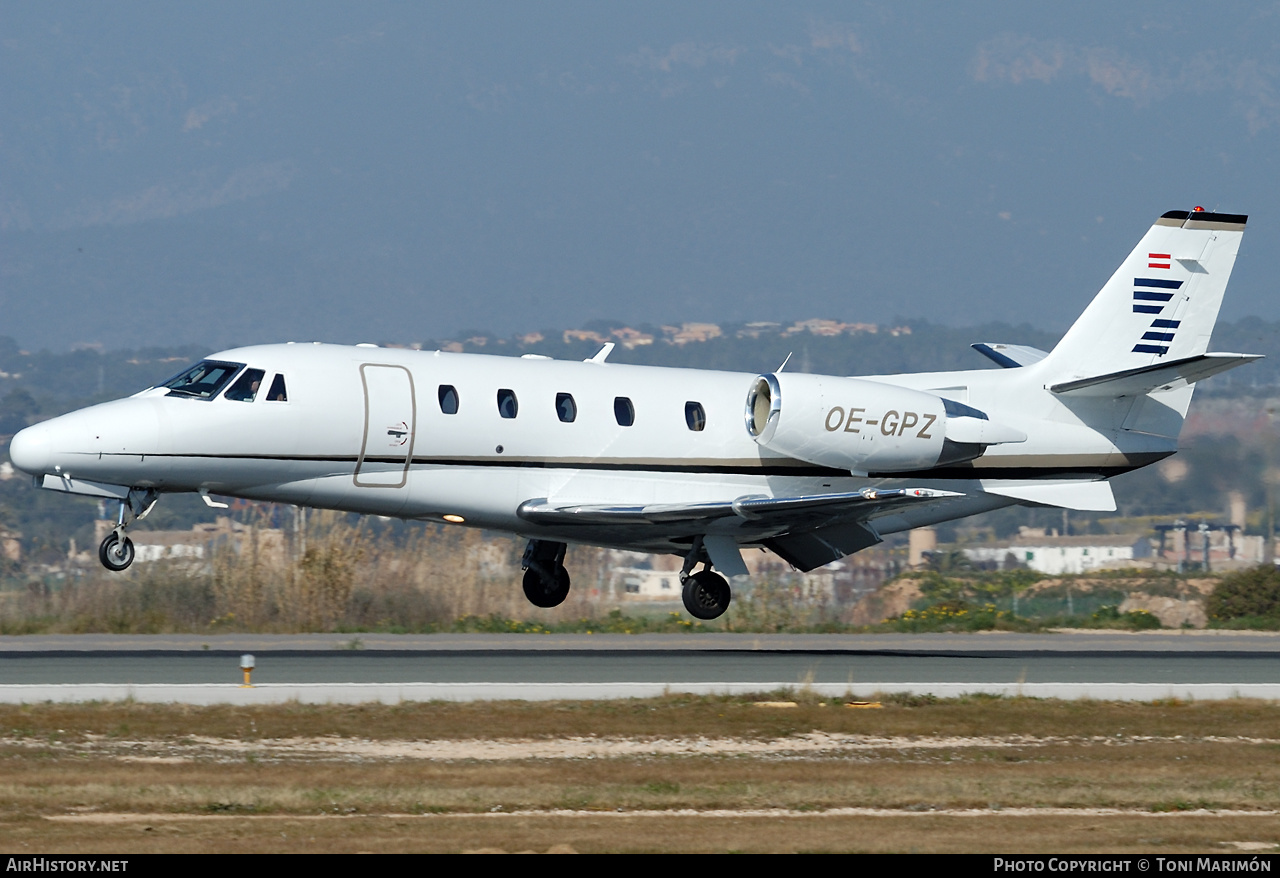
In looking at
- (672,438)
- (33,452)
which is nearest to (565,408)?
(672,438)

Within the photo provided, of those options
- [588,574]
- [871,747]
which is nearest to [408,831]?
[871,747]

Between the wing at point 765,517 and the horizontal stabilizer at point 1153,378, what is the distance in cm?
366

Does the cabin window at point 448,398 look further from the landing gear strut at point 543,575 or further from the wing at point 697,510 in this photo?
the landing gear strut at point 543,575

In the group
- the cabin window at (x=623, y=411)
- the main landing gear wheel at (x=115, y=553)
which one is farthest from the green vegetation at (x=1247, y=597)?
the main landing gear wheel at (x=115, y=553)

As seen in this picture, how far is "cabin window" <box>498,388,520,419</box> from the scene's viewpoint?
26188 millimetres

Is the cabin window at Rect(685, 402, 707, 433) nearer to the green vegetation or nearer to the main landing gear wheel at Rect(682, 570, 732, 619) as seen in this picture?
the main landing gear wheel at Rect(682, 570, 732, 619)

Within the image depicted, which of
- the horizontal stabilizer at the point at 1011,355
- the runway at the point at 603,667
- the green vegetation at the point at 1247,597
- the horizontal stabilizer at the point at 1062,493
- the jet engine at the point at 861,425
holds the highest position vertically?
the horizontal stabilizer at the point at 1011,355

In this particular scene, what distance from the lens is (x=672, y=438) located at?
27469 millimetres

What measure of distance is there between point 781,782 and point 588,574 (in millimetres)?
25803

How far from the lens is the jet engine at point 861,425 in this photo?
2712 centimetres

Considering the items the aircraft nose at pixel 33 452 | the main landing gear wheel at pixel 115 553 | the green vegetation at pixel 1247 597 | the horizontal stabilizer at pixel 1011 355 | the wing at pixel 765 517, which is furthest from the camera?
the green vegetation at pixel 1247 597

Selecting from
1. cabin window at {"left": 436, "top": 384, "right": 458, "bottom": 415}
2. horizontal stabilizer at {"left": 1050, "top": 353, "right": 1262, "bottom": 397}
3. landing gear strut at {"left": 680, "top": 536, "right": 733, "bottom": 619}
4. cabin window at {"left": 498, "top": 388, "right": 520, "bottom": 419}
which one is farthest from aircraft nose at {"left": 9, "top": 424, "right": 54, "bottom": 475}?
horizontal stabilizer at {"left": 1050, "top": 353, "right": 1262, "bottom": 397}

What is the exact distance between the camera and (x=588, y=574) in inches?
1625

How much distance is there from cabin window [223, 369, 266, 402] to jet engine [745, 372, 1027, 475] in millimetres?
7946
